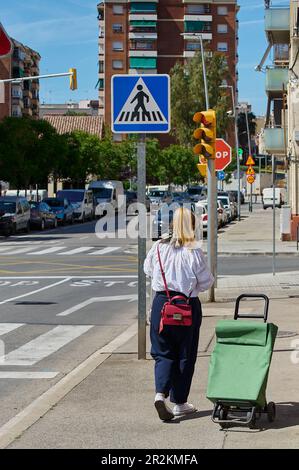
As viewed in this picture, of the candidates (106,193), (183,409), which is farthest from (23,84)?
(183,409)

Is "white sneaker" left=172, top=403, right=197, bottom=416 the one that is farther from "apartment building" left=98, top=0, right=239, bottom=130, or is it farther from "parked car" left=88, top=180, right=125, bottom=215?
"apartment building" left=98, top=0, right=239, bottom=130

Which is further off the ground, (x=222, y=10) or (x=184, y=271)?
(x=222, y=10)

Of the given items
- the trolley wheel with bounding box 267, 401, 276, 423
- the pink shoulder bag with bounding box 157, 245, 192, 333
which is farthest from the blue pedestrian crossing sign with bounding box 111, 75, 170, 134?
the trolley wheel with bounding box 267, 401, 276, 423

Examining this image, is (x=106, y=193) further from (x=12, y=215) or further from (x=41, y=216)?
(x=12, y=215)

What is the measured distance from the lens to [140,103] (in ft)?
35.7

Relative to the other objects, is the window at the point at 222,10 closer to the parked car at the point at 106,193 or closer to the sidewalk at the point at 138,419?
the parked car at the point at 106,193

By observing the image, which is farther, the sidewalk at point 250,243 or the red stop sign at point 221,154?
the sidewalk at point 250,243

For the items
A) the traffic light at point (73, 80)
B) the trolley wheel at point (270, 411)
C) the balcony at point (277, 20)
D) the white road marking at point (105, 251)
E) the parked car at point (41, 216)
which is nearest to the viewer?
the trolley wheel at point (270, 411)

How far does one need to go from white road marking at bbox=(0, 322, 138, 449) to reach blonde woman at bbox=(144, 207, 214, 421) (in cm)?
107

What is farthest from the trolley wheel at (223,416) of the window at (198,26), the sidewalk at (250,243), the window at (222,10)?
the window at (222,10)

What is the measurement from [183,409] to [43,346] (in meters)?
5.00

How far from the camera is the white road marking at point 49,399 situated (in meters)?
7.59
